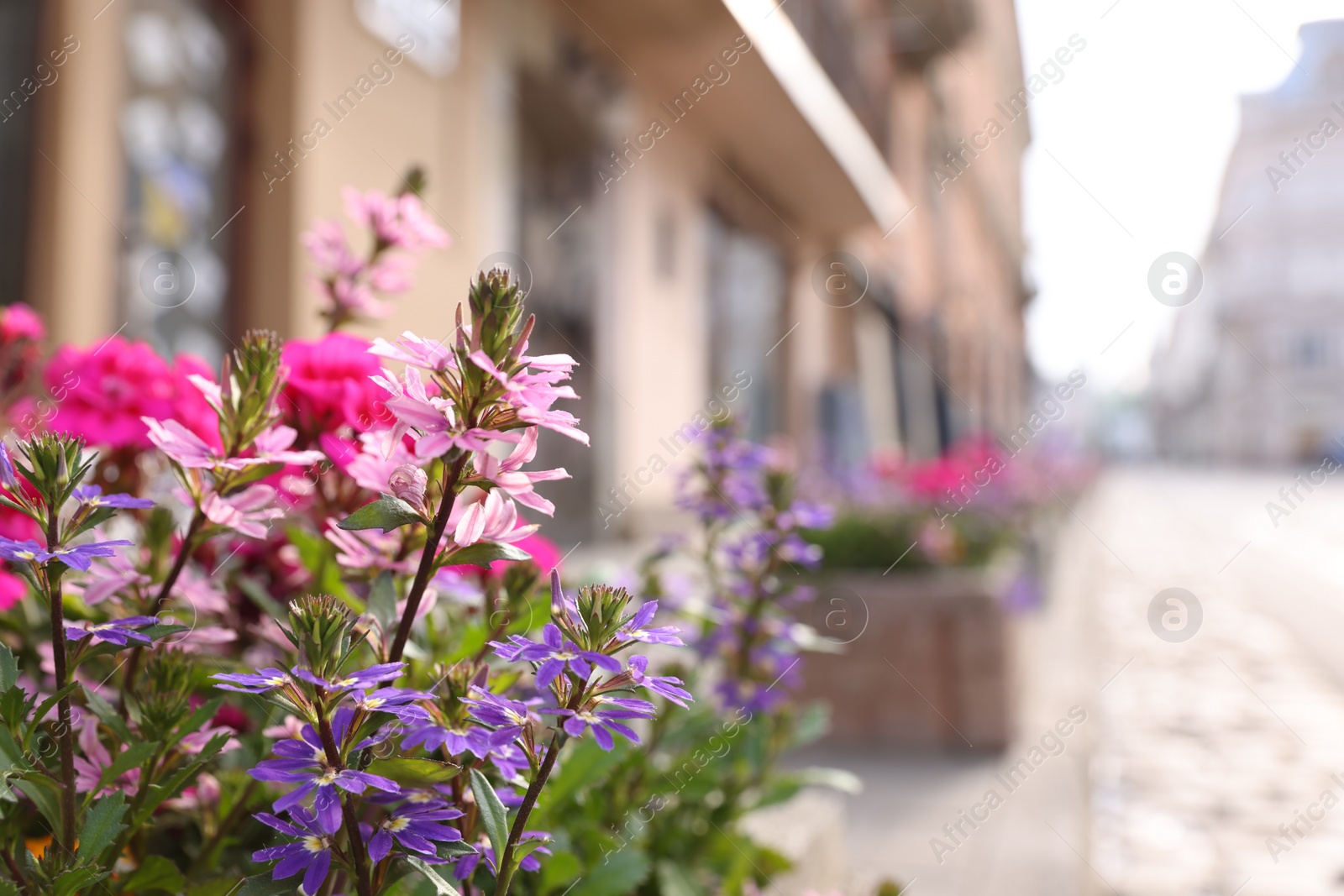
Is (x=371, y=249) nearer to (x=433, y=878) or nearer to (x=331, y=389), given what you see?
(x=331, y=389)

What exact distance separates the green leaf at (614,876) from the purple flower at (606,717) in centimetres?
43

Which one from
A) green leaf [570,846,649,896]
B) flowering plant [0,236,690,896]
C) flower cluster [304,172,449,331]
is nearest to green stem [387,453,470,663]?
flowering plant [0,236,690,896]

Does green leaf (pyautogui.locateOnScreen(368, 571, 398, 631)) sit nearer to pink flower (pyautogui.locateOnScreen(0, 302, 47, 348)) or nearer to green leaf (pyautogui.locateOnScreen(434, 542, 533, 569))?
green leaf (pyautogui.locateOnScreen(434, 542, 533, 569))

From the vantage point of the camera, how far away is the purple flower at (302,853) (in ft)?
2.07

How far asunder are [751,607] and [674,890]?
412 mm

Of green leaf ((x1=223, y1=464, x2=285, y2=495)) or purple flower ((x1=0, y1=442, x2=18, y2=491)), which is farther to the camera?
green leaf ((x1=223, y1=464, x2=285, y2=495))

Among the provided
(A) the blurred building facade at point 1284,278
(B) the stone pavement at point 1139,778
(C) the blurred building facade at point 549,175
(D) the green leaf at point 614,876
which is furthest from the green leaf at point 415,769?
(A) the blurred building facade at point 1284,278

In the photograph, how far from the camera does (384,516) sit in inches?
26.3

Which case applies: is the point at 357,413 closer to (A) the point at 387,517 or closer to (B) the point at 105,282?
(A) the point at 387,517

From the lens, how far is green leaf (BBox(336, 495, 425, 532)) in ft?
2.14

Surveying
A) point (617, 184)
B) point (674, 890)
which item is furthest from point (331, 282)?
point (617, 184)

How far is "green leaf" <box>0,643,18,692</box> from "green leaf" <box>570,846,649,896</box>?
0.56 m

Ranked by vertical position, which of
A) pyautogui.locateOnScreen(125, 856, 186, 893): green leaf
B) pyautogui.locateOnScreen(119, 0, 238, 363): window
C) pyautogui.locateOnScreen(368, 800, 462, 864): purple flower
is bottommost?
pyautogui.locateOnScreen(125, 856, 186, 893): green leaf

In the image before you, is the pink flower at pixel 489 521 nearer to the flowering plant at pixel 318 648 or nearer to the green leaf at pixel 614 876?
the flowering plant at pixel 318 648
